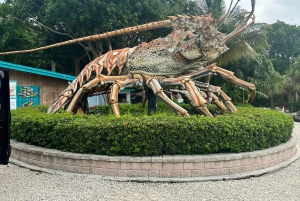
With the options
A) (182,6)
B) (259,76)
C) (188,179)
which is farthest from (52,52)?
(188,179)

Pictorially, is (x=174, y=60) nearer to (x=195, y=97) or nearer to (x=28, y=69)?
(x=195, y=97)

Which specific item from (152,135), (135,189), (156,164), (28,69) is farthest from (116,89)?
(28,69)

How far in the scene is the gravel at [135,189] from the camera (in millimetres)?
4238

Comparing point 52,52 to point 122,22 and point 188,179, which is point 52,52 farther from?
point 188,179

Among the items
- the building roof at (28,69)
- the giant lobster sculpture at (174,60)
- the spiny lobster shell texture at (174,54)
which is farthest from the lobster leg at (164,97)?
the building roof at (28,69)

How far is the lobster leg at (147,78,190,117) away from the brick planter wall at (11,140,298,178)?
132cm

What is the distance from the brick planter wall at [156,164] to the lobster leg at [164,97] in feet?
4.33

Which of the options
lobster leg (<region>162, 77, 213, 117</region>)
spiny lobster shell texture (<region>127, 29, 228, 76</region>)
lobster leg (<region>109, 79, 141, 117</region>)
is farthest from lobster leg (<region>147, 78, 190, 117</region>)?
spiny lobster shell texture (<region>127, 29, 228, 76</region>)

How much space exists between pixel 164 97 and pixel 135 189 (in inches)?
98.7

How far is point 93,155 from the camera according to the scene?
530 centimetres

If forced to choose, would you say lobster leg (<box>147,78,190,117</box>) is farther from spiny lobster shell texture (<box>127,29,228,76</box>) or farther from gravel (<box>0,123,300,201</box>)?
gravel (<box>0,123,300,201</box>)

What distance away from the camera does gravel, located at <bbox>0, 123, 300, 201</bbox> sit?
13.9 feet

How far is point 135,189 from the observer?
4598 mm

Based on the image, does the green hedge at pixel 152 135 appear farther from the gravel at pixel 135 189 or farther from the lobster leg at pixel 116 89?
the lobster leg at pixel 116 89
